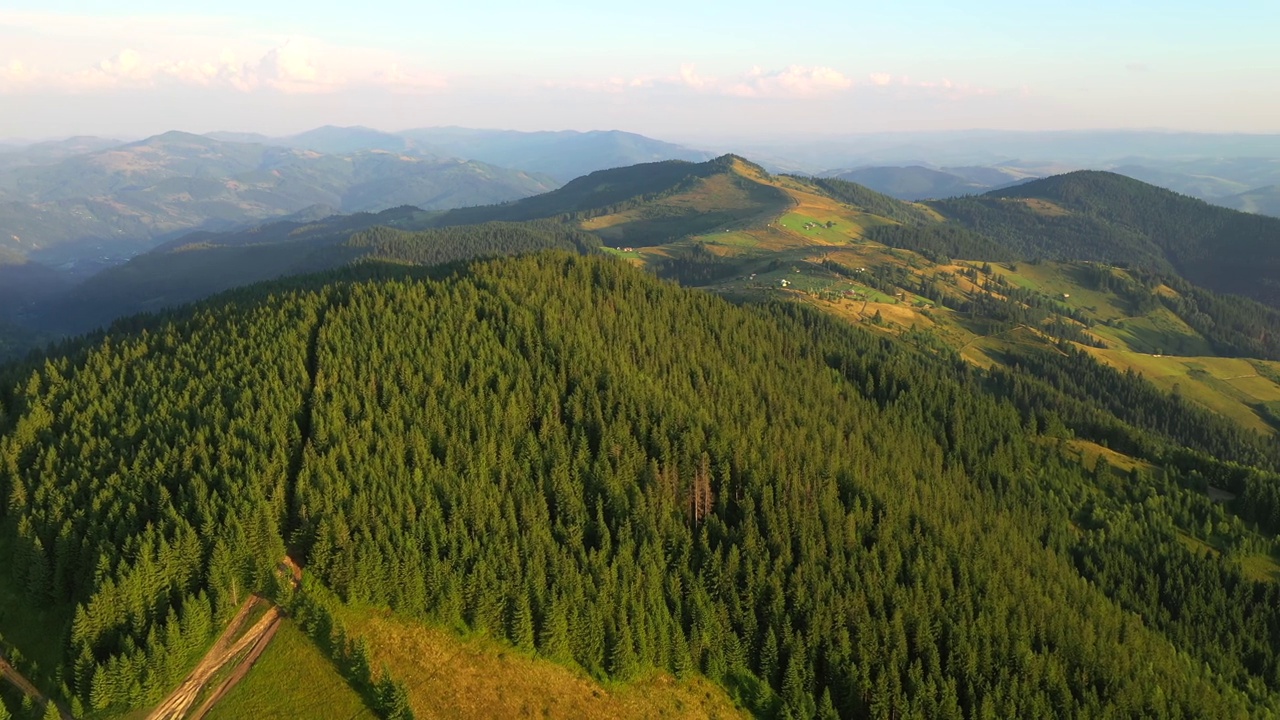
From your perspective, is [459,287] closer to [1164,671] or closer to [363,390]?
[363,390]

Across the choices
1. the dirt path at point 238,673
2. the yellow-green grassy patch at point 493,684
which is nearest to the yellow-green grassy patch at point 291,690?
the dirt path at point 238,673

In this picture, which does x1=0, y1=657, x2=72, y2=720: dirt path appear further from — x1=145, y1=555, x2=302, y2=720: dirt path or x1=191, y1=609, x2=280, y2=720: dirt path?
x1=191, y1=609, x2=280, y2=720: dirt path

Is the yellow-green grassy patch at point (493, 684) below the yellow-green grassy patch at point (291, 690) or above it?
below

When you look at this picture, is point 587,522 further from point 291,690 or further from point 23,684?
point 23,684

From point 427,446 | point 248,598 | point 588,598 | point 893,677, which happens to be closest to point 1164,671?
point 893,677

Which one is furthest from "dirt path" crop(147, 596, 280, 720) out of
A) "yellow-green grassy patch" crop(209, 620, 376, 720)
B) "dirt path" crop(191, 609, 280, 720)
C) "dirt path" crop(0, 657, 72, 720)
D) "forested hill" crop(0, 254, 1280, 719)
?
"dirt path" crop(0, 657, 72, 720)

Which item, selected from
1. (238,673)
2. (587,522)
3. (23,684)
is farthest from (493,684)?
(23,684)

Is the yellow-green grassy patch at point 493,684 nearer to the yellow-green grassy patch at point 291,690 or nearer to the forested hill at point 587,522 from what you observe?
the forested hill at point 587,522
